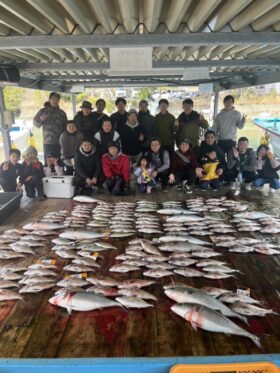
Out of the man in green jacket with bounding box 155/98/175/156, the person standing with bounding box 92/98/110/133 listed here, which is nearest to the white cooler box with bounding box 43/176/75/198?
the person standing with bounding box 92/98/110/133

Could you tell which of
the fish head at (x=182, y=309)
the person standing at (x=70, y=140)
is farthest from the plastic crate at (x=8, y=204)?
the fish head at (x=182, y=309)

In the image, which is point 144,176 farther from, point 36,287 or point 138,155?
point 36,287

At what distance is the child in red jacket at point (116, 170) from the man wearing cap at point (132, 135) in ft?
2.25

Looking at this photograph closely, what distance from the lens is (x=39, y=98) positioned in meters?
25.5

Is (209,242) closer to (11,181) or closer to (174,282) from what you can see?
(174,282)

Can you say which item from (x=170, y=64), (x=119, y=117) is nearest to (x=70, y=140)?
(x=119, y=117)

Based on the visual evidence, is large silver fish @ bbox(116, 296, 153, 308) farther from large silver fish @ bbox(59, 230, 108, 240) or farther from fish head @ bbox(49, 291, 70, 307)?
large silver fish @ bbox(59, 230, 108, 240)

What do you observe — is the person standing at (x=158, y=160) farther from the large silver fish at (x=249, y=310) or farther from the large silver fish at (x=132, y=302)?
the large silver fish at (x=249, y=310)

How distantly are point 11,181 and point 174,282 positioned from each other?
4.02 m

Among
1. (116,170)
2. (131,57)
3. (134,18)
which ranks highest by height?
(134,18)

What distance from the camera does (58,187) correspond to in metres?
6.12

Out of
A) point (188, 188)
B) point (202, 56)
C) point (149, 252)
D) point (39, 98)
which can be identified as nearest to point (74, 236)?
point (149, 252)

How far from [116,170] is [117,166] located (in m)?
0.08

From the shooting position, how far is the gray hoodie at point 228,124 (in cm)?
724
